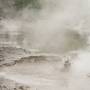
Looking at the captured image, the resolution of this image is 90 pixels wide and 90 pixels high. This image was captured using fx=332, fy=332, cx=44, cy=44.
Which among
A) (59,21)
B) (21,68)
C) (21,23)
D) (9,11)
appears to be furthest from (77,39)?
(21,68)

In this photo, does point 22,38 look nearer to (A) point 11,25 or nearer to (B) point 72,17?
(A) point 11,25

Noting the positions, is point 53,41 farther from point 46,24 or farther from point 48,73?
point 48,73

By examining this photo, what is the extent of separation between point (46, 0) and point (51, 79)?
9.83 metres

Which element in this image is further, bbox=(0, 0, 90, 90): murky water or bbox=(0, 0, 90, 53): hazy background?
bbox=(0, 0, 90, 53): hazy background

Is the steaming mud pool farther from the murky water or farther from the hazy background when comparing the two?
the hazy background

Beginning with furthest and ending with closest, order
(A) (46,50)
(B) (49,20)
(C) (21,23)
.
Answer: (B) (49,20), (C) (21,23), (A) (46,50)

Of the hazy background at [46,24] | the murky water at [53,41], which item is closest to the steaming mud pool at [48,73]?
the murky water at [53,41]

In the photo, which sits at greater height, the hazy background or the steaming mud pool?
the hazy background

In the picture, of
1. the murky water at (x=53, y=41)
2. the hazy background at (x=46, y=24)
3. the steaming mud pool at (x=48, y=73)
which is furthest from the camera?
the hazy background at (x=46, y=24)

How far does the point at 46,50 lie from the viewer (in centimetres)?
1290

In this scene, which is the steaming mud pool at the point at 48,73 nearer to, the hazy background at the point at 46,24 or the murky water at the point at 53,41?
the murky water at the point at 53,41

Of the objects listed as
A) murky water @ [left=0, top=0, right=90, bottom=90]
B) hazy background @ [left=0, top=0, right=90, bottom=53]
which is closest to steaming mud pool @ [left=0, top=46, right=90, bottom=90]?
murky water @ [left=0, top=0, right=90, bottom=90]

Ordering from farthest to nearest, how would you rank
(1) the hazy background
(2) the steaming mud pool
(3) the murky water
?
(1) the hazy background
(3) the murky water
(2) the steaming mud pool

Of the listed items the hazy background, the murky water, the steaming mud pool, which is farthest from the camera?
the hazy background
